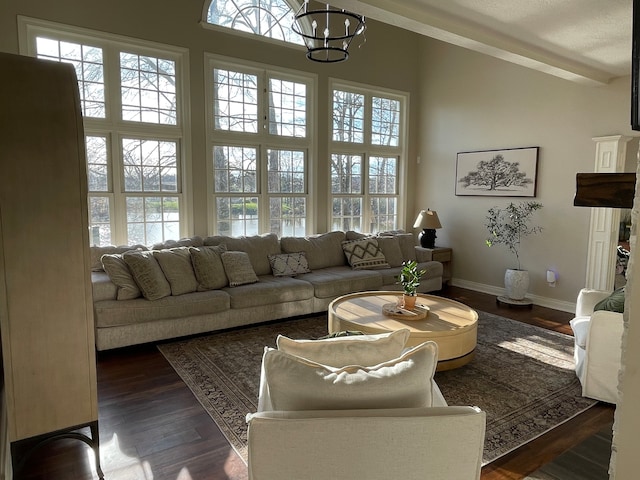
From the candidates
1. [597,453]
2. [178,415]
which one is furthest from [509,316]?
[178,415]

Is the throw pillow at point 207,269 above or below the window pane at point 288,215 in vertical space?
below

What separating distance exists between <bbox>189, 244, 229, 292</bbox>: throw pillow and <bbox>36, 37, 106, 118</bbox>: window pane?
5.88 ft

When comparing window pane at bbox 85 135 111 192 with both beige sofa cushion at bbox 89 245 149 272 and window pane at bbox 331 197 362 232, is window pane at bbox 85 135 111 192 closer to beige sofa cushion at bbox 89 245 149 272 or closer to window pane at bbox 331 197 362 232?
beige sofa cushion at bbox 89 245 149 272

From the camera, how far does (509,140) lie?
19.0 feet

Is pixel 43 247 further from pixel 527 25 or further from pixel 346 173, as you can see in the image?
pixel 346 173

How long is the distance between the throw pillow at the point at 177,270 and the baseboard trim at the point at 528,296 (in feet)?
13.2

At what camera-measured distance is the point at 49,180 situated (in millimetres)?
2004

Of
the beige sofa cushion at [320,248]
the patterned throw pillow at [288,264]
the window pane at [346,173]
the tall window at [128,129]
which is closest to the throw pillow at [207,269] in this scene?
the patterned throw pillow at [288,264]

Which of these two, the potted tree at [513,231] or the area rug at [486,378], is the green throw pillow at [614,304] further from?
the potted tree at [513,231]

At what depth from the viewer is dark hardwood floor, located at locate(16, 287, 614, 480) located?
2246mm

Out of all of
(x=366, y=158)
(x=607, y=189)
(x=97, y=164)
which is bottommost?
(x=607, y=189)

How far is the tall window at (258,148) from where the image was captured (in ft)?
17.4

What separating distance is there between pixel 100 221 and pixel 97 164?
0.60 metres

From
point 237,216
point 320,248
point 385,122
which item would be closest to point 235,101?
point 237,216
